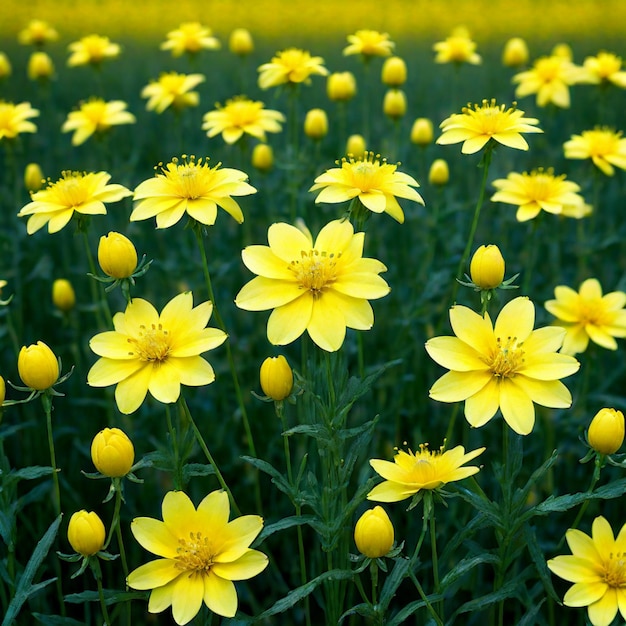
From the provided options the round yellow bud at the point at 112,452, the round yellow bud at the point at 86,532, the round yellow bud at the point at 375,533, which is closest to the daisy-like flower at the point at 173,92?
the round yellow bud at the point at 112,452

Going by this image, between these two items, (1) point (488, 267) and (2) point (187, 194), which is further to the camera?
(2) point (187, 194)

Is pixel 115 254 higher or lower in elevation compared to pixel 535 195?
higher

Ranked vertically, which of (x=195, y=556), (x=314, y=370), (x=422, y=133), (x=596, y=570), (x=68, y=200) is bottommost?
(x=596, y=570)

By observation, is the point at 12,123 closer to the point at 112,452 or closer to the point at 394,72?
the point at 394,72

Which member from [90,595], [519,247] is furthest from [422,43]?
[90,595]

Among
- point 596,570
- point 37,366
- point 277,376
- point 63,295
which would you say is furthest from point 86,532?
point 63,295

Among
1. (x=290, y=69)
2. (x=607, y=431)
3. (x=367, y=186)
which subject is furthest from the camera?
(x=290, y=69)

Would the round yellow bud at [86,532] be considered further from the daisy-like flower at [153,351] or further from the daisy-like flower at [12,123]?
the daisy-like flower at [12,123]

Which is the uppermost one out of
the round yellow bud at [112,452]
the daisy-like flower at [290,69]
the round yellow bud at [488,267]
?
the daisy-like flower at [290,69]
